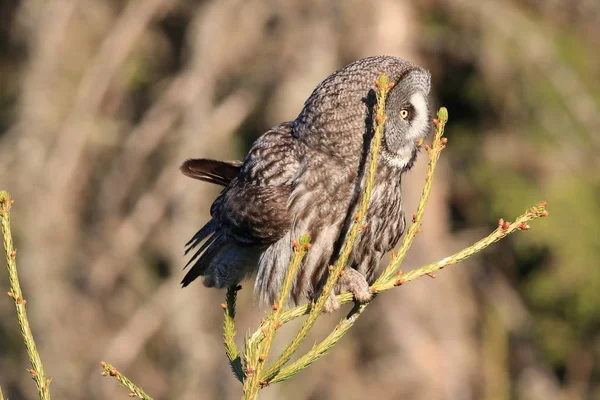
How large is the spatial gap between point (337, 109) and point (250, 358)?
43.7 inches

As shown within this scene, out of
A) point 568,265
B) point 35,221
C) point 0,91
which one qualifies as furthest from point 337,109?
point 0,91

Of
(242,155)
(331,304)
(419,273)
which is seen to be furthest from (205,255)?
(242,155)

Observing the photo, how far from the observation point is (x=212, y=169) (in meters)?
3.68

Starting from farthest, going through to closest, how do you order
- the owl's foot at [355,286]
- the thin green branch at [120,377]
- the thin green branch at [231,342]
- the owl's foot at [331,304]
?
the owl's foot at [331,304] → the owl's foot at [355,286] → the thin green branch at [231,342] → the thin green branch at [120,377]

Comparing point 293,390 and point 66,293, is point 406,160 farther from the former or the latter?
point 66,293

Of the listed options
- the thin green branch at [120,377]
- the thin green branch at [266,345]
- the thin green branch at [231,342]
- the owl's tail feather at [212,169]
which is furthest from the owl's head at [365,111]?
the thin green branch at [120,377]

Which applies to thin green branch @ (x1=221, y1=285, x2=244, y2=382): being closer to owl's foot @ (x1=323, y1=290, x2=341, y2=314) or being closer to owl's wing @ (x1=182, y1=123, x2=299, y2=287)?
owl's foot @ (x1=323, y1=290, x2=341, y2=314)

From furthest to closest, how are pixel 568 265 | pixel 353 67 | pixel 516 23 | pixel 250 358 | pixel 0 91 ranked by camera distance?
pixel 0 91 < pixel 516 23 < pixel 568 265 < pixel 353 67 < pixel 250 358

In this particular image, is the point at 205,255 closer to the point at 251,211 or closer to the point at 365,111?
the point at 251,211

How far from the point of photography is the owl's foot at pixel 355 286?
2.75 meters

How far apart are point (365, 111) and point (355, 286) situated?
2.01 feet

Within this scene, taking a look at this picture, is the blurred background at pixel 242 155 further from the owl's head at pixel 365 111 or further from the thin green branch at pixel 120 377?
the thin green branch at pixel 120 377

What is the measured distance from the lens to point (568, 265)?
8.13 m

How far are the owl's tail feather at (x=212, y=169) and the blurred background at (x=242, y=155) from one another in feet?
13.2
